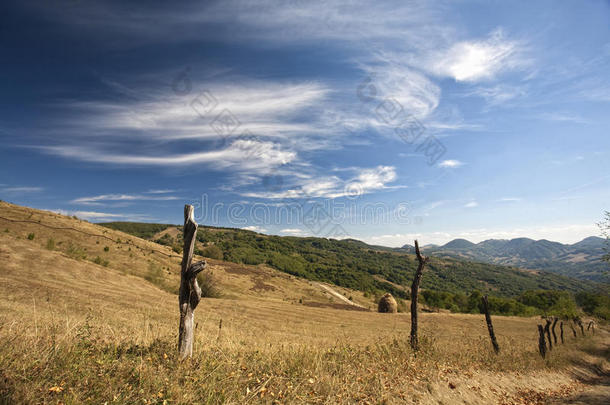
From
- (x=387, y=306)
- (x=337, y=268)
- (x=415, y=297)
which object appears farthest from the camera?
(x=337, y=268)

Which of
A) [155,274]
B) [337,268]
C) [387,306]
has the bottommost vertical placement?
[337,268]

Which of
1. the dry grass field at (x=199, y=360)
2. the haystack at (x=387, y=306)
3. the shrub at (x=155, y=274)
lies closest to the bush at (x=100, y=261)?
the shrub at (x=155, y=274)

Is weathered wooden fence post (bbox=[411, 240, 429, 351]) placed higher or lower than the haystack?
higher

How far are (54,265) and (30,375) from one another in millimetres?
18312

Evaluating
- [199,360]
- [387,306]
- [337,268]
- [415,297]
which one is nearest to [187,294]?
[199,360]

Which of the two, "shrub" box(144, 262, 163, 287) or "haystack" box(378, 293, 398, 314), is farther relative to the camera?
"haystack" box(378, 293, 398, 314)

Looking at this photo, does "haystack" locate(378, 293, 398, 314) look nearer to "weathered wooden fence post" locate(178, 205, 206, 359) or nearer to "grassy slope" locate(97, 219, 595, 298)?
"grassy slope" locate(97, 219, 595, 298)

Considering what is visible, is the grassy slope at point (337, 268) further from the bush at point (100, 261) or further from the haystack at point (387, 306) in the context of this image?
the bush at point (100, 261)

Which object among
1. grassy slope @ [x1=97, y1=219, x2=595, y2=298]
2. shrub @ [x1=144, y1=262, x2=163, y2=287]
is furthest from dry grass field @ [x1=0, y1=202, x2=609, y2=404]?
grassy slope @ [x1=97, y1=219, x2=595, y2=298]

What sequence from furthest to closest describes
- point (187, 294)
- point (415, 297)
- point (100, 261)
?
point (100, 261) → point (415, 297) → point (187, 294)

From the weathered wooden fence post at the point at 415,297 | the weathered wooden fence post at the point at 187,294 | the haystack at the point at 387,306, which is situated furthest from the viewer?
the haystack at the point at 387,306

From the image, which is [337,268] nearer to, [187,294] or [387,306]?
[387,306]

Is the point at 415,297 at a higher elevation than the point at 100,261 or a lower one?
lower

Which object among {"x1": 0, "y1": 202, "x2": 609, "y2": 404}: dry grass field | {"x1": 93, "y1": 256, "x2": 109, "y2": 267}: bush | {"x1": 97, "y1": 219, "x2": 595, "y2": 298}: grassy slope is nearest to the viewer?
{"x1": 0, "y1": 202, "x2": 609, "y2": 404}: dry grass field
